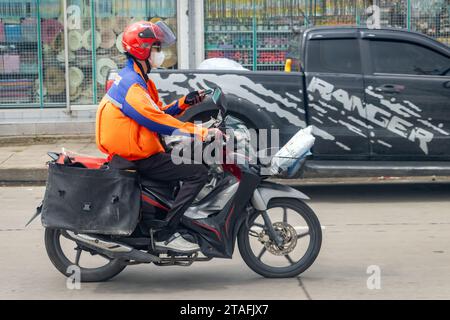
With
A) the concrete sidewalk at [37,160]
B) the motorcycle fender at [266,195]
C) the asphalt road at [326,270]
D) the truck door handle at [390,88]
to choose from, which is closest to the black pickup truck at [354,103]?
the truck door handle at [390,88]

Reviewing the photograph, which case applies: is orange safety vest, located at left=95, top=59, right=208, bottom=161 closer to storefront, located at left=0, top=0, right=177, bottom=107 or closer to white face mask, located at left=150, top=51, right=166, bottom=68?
white face mask, located at left=150, top=51, right=166, bottom=68

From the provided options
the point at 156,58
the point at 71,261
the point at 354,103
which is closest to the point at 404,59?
the point at 354,103

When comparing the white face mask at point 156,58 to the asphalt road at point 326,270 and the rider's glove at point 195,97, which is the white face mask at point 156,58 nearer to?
the rider's glove at point 195,97

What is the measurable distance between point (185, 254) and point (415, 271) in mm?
1853

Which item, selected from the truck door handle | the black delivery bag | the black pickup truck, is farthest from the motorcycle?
the truck door handle

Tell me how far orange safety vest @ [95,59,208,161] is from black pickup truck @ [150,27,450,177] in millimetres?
3706

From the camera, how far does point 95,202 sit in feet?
21.8

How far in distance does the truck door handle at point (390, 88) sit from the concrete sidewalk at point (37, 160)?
182 centimetres

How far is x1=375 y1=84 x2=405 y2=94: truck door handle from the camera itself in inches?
409

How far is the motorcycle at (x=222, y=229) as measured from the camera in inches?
265

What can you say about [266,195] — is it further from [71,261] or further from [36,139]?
[36,139]

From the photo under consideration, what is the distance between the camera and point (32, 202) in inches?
425
